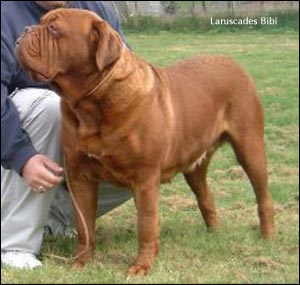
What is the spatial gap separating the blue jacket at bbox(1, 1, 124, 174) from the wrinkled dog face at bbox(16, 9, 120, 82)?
0.32m

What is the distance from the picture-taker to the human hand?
4.05 metres

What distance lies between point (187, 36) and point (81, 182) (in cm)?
1190

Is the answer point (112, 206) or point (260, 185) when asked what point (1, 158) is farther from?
point (260, 185)

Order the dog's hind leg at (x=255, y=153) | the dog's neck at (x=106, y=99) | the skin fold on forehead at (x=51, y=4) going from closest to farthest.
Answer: the dog's neck at (x=106, y=99) → the skin fold on forehead at (x=51, y=4) → the dog's hind leg at (x=255, y=153)

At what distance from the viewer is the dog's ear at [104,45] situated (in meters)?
3.85

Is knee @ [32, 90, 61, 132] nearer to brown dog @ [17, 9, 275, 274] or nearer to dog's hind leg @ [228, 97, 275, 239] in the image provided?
brown dog @ [17, 9, 275, 274]

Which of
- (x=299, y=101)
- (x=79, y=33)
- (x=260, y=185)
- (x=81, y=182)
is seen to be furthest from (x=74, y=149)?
(x=299, y=101)

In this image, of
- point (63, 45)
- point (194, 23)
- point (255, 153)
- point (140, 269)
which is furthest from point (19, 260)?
point (194, 23)

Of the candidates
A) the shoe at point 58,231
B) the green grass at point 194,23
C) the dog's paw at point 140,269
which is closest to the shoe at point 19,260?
the dog's paw at point 140,269

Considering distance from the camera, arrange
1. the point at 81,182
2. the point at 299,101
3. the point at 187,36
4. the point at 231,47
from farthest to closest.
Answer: the point at 187,36 < the point at 231,47 < the point at 299,101 < the point at 81,182

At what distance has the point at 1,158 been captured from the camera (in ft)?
13.6

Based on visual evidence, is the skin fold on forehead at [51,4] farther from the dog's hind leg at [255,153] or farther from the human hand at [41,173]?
the dog's hind leg at [255,153]

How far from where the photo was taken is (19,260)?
13.8 ft

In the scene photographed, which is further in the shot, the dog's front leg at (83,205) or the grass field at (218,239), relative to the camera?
the dog's front leg at (83,205)
